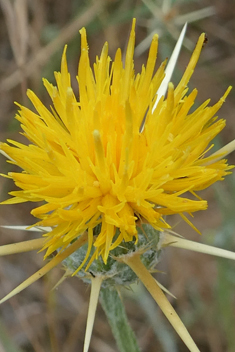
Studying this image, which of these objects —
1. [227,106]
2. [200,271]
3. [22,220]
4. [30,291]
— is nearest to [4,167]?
[22,220]

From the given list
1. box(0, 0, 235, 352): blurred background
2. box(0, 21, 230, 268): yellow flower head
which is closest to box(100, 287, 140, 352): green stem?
box(0, 21, 230, 268): yellow flower head

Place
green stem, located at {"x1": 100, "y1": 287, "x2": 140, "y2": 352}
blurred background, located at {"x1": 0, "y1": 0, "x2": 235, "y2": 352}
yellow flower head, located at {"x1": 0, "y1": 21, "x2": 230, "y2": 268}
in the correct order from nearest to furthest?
yellow flower head, located at {"x1": 0, "y1": 21, "x2": 230, "y2": 268} < green stem, located at {"x1": 100, "y1": 287, "x2": 140, "y2": 352} < blurred background, located at {"x1": 0, "y1": 0, "x2": 235, "y2": 352}

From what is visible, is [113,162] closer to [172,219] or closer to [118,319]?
[118,319]

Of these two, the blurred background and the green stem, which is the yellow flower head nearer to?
the green stem

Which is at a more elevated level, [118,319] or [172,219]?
[172,219]

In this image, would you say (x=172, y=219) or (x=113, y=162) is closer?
(x=113, y=162)

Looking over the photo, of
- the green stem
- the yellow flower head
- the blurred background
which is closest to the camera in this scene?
the yellow flower head

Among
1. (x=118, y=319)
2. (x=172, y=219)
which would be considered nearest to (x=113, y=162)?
(x=118, y=319)
